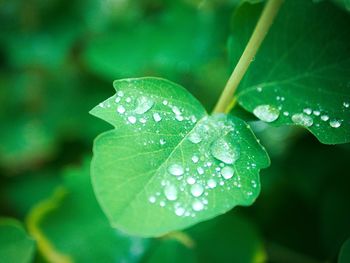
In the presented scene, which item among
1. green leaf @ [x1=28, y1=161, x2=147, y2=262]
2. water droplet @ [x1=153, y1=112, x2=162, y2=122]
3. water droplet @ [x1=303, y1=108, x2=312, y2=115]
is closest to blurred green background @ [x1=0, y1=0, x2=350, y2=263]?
green leaf @ [x1=28, y1=161, x2=147, y2=262]

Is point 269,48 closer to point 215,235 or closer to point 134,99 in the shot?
point 134,99

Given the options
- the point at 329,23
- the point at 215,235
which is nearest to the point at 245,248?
the point at 215,235

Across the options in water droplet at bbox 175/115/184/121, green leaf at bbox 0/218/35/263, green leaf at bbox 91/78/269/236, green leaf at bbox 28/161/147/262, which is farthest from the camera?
green leaf at bbox 28/161/147/262

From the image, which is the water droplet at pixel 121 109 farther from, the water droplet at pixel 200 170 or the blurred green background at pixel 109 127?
the blurred green background at pixel 109 127

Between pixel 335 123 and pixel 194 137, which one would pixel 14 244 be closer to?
pixel 194 137

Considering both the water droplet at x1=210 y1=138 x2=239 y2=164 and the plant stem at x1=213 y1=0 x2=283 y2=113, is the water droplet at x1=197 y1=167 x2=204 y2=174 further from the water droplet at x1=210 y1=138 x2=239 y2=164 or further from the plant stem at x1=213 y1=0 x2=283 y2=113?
the plant stem at x1=213 y1=0 x2=283 y2=113

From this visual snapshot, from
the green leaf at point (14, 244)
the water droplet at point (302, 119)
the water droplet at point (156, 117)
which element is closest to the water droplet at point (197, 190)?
the water droplet at point (156, 117)
